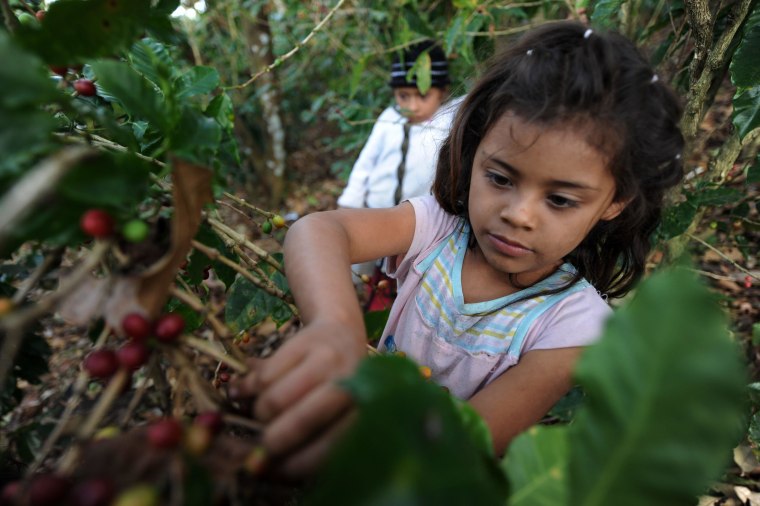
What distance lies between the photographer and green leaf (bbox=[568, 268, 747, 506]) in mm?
389

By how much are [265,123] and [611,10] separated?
3877 millimetres

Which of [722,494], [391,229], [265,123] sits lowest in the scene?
[722,494]

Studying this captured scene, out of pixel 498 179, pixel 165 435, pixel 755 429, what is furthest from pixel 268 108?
pixel 165 435

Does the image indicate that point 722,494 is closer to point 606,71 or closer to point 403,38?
point 606,71

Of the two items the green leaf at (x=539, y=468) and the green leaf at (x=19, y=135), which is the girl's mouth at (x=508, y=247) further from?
the green leaf at (x=19, y=135)

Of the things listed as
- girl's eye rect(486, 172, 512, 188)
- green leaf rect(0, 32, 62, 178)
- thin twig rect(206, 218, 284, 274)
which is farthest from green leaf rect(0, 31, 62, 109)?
girl's eye rect(486, 172, 512, 188)

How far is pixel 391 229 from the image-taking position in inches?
50.2

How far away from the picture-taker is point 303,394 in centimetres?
50

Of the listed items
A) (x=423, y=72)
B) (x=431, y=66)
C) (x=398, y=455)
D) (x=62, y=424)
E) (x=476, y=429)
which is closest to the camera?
(x=398, y=455)

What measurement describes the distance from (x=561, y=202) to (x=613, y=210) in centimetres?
25

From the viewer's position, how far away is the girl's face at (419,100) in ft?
10.1

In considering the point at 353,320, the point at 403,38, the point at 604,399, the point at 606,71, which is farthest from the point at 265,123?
the point at 604,399

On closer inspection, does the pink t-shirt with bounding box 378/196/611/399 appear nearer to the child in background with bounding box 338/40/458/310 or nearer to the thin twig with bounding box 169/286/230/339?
the thin twig with bounding box 169/286/230/339

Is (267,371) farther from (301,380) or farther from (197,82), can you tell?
(197,82)
